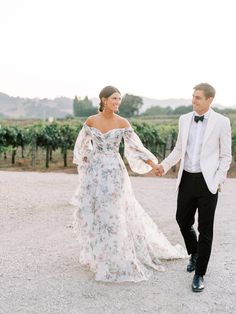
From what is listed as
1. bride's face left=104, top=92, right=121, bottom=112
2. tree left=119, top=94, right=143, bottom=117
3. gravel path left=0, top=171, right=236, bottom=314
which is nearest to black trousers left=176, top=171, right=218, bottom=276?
gravel path left=0, top=171, right=236, bottom=314

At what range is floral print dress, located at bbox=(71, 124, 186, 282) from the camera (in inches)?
191

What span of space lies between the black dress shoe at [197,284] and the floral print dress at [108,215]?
0.53 meters

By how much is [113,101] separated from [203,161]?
109cm

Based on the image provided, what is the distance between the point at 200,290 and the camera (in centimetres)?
455

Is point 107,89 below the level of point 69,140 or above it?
above

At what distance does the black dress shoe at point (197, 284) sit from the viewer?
4.55 meters

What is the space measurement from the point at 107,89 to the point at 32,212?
4658 mm

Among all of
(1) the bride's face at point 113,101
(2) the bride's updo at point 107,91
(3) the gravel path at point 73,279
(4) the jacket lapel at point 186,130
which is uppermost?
(2) the bride's updo at point 107,91

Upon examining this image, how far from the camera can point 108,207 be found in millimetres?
4941

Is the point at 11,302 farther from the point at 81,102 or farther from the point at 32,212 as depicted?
the point at 81,102

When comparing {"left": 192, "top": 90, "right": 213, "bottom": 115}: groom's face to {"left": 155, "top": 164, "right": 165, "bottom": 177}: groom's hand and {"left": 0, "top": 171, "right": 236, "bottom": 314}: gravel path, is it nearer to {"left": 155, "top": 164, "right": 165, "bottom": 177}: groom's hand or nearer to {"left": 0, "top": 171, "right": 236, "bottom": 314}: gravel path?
{"left": 155, "top": 164, "right": 165, "bottom": 177}: groom's hand

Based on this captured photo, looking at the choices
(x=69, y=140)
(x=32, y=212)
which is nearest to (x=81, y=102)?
(x=69, y=140)

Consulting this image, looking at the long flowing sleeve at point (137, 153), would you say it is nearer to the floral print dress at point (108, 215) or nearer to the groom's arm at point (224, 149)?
the floral print dress at point (108, 215)

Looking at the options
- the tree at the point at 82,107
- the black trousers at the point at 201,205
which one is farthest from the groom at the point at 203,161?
the tree at the point at 82,107
